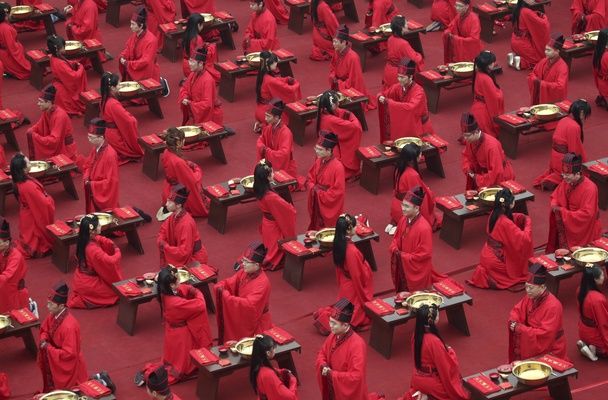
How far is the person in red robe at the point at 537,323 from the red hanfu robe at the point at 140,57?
40.7 feet

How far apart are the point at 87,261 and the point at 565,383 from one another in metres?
8.11

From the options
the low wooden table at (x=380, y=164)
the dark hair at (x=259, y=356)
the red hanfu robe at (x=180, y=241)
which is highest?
A: the dark hair at (x=259, y=356)

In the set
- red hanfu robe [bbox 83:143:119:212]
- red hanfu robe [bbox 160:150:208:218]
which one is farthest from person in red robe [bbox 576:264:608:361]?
red hanfu robe [bbox 83:143:119:212]

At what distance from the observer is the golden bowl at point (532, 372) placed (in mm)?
25078

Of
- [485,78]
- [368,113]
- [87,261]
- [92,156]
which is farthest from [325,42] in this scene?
[87,261]

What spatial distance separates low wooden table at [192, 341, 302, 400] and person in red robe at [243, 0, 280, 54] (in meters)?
11.9

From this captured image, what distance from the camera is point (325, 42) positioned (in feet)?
124

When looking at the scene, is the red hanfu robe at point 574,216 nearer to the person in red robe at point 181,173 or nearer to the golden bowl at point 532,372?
the golden bowl at point 532,372

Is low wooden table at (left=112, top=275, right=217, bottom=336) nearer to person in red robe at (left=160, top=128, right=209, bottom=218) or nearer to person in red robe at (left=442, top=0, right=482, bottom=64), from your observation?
person in red robe at (left=160, top=128, right=209, bottom=218)

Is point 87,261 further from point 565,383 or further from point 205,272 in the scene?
point 565,383

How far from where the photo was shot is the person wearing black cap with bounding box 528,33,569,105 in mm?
34094

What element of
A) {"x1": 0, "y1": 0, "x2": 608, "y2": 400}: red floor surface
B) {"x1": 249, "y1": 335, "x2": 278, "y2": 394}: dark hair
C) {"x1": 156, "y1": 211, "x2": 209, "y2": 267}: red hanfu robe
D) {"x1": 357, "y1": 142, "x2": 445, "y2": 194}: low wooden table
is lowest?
{"x1": 0, "y1": 0, "x2": 608, "y2": 400}: red floor surface

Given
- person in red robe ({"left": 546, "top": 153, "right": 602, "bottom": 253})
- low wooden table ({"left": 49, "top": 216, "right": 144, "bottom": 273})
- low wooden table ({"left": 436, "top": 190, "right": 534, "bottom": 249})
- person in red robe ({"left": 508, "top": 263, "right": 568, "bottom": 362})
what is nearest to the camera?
person in red robe ({"left": 508, "top": 263, "right": 568, "bottom": 362})

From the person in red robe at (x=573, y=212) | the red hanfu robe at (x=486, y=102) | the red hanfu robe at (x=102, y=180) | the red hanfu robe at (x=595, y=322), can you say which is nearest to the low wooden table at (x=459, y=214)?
the person in red robe at (x=573, y=212)
